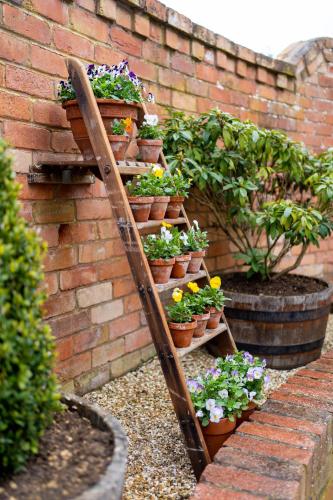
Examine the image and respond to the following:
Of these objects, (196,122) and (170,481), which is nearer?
(170,481)

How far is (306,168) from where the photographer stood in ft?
11.4

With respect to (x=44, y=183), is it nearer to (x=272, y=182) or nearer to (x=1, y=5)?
(x=1, y=5)

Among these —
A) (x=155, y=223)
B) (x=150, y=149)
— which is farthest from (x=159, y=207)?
(x=150, y=149)

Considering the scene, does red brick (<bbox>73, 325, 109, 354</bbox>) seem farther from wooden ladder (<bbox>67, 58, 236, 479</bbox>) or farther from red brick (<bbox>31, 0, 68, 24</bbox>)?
red brick (<bbox>31, 0, 68, 24</bbox>)

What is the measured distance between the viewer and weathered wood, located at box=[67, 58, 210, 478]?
1.88 meters

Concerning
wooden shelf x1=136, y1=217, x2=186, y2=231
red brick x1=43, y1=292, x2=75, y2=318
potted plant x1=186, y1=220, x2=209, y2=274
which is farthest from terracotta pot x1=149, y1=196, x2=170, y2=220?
red brick x1=43, y1=292, x2=75, y2=318

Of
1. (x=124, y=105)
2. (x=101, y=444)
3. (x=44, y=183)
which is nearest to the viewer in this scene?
(x=101, y=444)

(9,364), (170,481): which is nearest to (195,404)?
(170,481)

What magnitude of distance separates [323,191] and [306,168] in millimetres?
397

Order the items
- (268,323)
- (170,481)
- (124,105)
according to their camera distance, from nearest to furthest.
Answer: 1. (170,481)
2. (124,105)
3. (268,323)

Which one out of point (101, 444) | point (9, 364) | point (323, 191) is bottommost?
point (101, 444)

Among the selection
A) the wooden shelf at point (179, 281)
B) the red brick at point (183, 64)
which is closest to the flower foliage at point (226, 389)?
the wooden shelf at point (179, 281)

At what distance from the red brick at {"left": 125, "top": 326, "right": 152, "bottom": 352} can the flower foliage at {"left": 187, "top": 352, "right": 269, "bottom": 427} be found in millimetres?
883

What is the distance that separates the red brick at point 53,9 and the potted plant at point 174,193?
842mm
